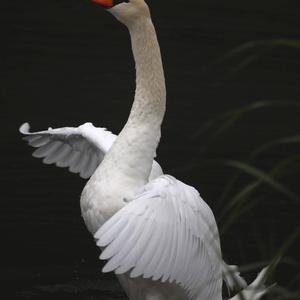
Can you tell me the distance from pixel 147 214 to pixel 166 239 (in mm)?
162

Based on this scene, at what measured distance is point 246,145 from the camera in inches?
372

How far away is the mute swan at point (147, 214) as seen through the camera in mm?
4719

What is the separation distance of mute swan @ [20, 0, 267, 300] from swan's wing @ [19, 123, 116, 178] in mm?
605

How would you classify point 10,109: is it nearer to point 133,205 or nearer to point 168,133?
point 168,133

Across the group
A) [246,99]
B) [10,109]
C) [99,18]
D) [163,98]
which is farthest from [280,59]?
[163,98]

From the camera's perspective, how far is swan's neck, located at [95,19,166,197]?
17.9 ft

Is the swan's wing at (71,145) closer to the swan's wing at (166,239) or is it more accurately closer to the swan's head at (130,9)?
the swan's head at (130,9)

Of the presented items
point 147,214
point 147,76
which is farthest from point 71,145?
point 147,214

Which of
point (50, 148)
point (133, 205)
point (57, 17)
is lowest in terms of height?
point (57, 17)

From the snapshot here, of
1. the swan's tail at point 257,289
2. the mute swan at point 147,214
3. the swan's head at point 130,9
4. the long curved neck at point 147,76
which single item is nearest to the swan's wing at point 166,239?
the mute swan at point 147,214

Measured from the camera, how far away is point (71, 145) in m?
6.88

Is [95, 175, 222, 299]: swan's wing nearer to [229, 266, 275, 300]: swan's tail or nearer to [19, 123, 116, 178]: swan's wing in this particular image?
[229, 266, 275, 300]: swan's tail

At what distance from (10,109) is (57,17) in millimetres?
4650

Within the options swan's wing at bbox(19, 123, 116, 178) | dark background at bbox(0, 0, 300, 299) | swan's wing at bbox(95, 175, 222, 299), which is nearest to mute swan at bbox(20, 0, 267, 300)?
swan's wing at bbox(95, 175, 222, 299)
